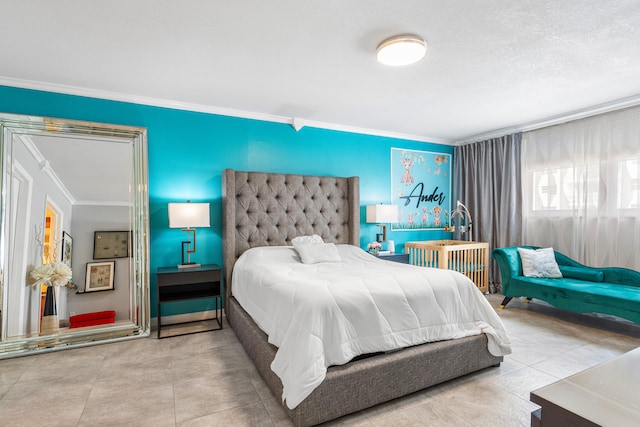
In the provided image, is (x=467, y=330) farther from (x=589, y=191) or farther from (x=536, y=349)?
(x=589, y=191)

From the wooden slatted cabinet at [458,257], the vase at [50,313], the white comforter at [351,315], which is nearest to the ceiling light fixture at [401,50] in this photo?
the white comforter at [351,315]

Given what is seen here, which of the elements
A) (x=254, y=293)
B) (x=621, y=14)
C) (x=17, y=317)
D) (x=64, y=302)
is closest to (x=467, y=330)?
(x=254, y=293)

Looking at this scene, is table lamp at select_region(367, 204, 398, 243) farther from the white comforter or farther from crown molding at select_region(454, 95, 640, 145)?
crown molding at select_region(454, 95, 640, 145)

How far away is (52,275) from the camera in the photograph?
2.75m

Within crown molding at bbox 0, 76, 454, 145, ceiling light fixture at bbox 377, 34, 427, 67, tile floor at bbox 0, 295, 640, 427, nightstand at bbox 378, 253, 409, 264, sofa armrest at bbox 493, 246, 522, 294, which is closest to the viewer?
tile floor at bbox 0, 295, 640, 427

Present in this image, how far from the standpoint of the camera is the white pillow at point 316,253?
3104 millimetres

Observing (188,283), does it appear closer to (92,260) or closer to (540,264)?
(92,260)

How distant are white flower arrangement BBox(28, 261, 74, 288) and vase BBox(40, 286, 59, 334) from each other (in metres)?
0.07

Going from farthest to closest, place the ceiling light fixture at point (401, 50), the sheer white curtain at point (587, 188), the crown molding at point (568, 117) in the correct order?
the sheer white curtain at point (587, 188), the crown molding at point (568, 117), the ceiling light fixture at point (401, 50)

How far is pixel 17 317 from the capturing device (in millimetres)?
2658

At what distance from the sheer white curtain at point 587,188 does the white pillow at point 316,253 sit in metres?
2.87

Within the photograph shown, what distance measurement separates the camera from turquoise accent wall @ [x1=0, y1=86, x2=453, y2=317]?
2951 mm

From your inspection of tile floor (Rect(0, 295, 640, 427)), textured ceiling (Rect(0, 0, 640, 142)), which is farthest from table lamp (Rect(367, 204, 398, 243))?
tile floor (Rect(0, 295, 640, 427))

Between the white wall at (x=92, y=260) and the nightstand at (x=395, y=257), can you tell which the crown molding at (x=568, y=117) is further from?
the white wall at (x=92, y=260)
